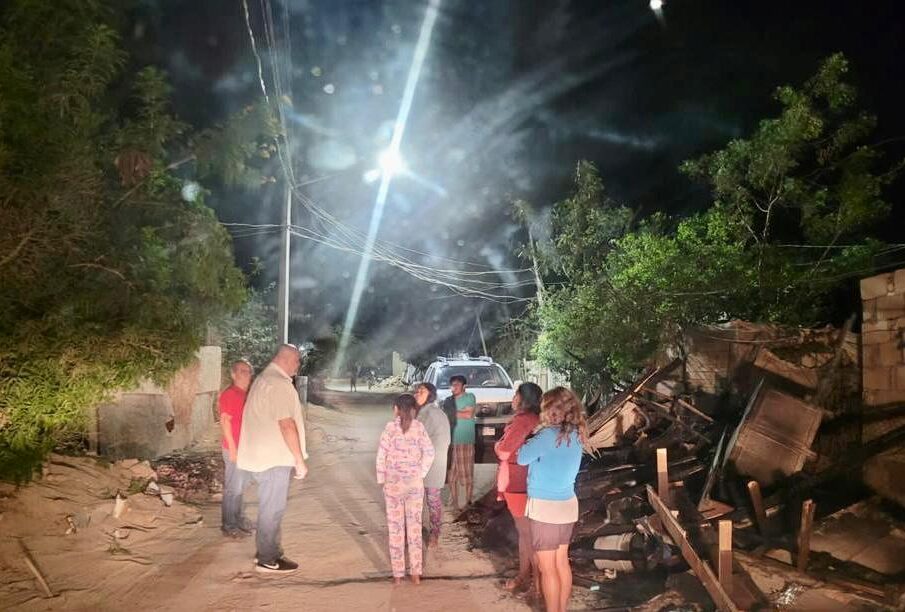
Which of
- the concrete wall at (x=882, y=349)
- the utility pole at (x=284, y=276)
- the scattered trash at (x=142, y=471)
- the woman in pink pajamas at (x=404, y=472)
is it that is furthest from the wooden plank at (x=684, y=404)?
the utility pole at (x=284, y=276)

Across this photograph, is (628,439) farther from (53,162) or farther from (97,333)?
(53,162)

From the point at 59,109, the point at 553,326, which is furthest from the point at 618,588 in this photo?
the point at 553,326

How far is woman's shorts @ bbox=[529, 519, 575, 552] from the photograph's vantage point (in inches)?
172

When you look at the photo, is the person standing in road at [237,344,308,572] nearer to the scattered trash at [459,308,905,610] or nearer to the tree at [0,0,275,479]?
the scattered trash at [459,308,905,610]

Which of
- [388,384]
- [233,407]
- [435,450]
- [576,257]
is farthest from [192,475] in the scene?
[388,384]

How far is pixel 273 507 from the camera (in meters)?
5.61

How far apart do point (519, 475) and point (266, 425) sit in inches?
83.9

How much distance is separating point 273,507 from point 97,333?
3.07 metres

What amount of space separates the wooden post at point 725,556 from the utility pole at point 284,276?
416 inches

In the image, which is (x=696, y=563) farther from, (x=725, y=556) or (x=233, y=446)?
(x=233, y=446)

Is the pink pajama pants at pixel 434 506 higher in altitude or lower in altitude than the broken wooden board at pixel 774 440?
lower

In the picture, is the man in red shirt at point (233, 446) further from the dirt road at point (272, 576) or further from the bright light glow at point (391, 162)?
the bright light glow at point (391, 162)

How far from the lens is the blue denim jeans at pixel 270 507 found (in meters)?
5.56

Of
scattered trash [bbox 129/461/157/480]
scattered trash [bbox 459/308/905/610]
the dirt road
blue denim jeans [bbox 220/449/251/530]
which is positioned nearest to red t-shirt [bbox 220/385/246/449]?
blue denim jeans [bbox 220/449/251/530]
